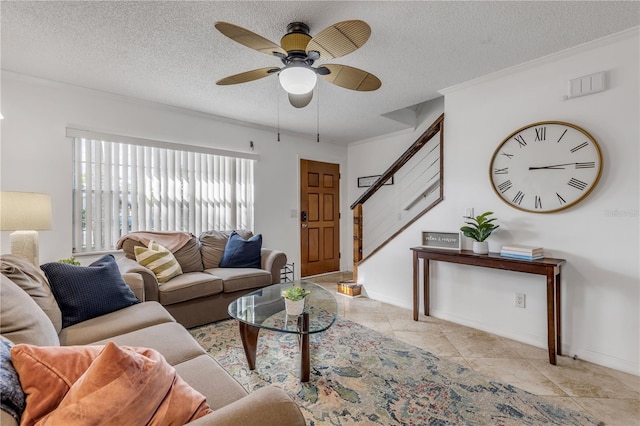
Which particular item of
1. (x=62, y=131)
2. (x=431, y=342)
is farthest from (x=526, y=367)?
(x=62, y=131)

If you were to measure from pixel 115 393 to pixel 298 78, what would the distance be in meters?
1.74

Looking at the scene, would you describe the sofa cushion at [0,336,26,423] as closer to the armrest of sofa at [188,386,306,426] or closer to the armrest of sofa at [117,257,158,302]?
the armrest of sofa at [188,386,306,426]

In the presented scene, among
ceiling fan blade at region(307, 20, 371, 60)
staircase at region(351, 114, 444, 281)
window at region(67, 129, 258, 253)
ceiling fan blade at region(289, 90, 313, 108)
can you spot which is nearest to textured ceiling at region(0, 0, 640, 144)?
ceiling fan blade at region(307, 20, 371, 60)

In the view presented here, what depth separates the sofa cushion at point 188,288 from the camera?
8.52 feet

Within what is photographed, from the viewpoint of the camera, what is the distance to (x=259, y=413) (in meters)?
0.80

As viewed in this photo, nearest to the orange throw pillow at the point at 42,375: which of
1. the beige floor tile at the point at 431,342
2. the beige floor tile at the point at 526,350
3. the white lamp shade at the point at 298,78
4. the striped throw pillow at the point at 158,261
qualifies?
the white lamp shade at the point at 298,78

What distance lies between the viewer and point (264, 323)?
6.19 feet

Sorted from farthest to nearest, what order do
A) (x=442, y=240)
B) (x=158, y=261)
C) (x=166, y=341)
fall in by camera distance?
(x=442, y=240) → (x=158, y=261) → (x=166, y=341)

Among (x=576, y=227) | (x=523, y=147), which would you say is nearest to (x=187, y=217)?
(x=523, y=147)

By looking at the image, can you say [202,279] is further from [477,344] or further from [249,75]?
[477,344]

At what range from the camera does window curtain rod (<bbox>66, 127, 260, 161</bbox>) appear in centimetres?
296

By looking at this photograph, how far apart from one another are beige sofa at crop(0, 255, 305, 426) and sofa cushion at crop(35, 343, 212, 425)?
0.10 metres

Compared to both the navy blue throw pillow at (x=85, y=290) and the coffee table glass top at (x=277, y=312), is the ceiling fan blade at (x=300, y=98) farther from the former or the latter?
the navy blue throw pillow at (x=85, y=290)

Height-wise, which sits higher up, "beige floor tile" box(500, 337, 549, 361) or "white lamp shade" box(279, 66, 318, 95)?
"white lamp shade" box(279, 66, 318, 95)
